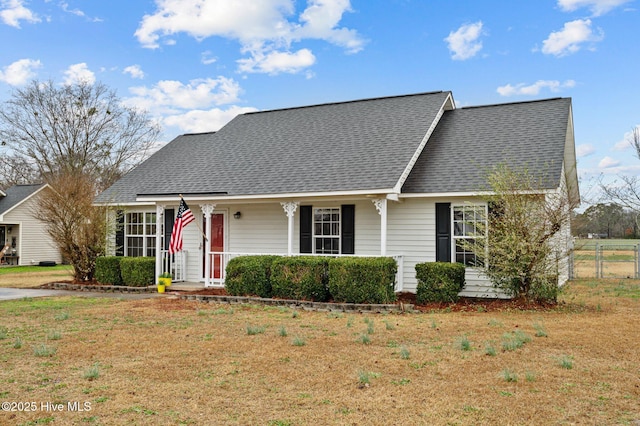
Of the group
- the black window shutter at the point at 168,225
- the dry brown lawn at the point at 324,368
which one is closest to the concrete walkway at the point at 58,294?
the black window shutter at the point at 168,225

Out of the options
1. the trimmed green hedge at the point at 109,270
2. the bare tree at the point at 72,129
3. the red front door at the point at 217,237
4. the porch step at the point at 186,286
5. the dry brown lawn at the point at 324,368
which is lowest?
the dry brown lawn at the point at 324,368

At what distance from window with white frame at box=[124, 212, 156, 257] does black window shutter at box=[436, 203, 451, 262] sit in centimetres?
934

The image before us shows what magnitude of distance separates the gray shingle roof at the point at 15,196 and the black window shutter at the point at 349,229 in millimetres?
23781

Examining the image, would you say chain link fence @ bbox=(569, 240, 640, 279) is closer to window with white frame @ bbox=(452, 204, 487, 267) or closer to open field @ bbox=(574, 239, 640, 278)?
open field @ bbox=(574, 239, 640, 278)

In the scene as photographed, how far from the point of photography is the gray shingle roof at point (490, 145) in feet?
41.6

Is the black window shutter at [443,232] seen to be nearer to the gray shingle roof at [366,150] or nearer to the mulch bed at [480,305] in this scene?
the gray shingle roof at [366,150]

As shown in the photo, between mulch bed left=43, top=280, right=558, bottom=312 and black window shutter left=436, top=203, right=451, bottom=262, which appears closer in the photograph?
mulch bed left=43, top=280, right=558, bottom=312

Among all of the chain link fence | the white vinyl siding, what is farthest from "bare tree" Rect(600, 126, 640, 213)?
the white vinyl siding

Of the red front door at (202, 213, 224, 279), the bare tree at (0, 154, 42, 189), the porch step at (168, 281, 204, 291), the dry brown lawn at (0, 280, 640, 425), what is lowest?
A: the dry brown lawn at (0, 280, 640, 425)

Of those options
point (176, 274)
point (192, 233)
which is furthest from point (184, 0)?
point (176, 274)

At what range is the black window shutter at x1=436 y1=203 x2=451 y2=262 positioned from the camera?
1281cm

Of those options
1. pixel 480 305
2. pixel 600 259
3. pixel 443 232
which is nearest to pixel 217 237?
pixel 443 232

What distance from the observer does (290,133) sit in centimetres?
1719

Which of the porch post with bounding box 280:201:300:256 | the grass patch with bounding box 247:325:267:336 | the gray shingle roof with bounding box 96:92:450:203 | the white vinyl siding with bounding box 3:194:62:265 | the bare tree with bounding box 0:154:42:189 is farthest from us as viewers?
the bare tree with bounding box 0:154:42:189
